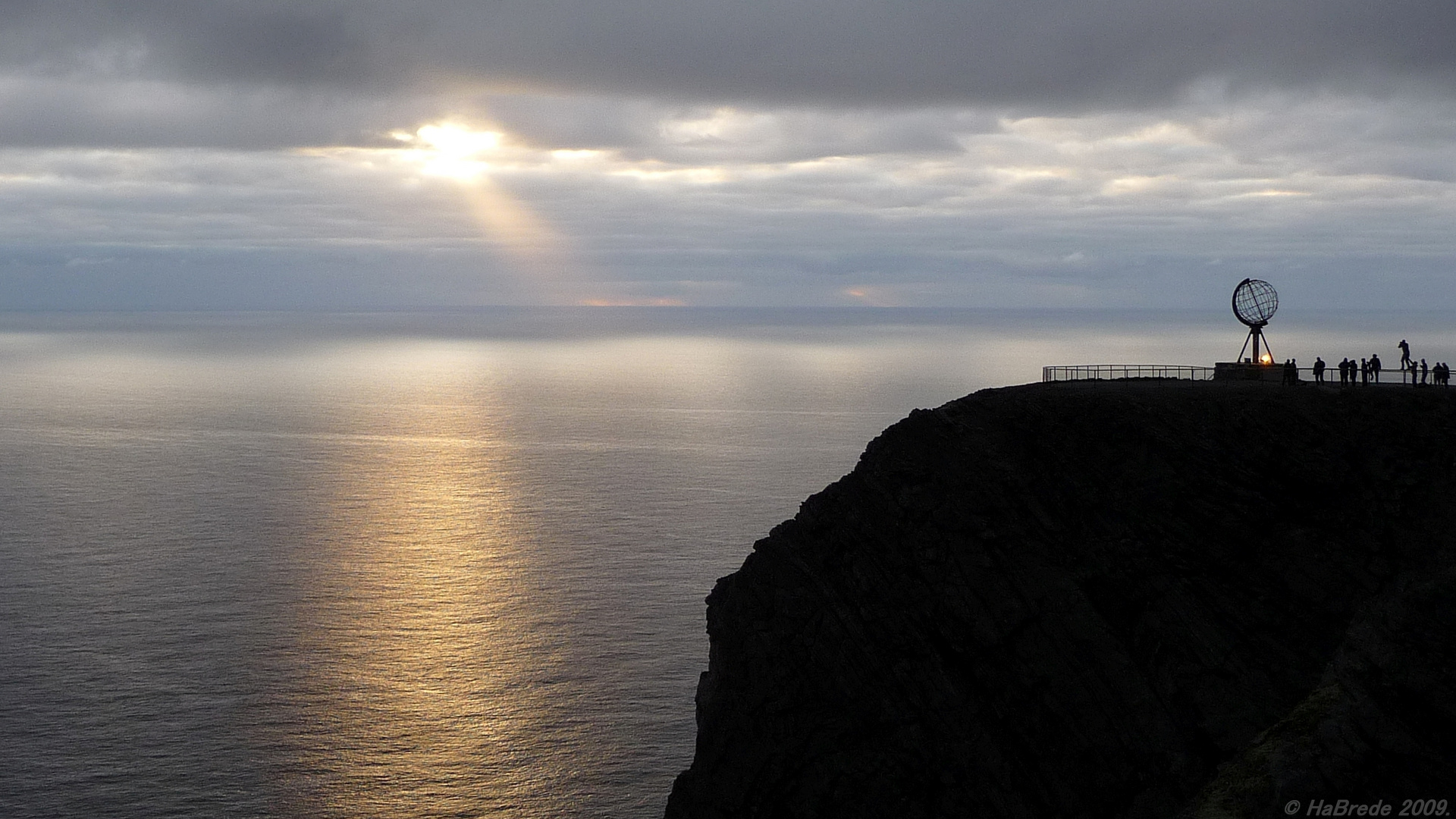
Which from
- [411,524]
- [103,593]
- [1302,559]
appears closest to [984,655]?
[1302,559]

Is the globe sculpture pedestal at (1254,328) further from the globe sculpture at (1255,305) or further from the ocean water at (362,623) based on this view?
the ocean water at (362,623)

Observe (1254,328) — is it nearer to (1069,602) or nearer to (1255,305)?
(1255,305)

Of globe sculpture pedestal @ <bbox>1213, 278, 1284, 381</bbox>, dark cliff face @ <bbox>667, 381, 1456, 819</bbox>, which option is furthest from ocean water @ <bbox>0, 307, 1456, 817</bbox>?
globe sculpture pedestal @ <bbox>1213, 278, 1284, 381</bbox>

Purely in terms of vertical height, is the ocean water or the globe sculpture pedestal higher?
the globe sculpture pedestal

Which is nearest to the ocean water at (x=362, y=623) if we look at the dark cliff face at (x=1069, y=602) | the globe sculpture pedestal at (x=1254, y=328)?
the dark cliff face at (x=1069, y=602)

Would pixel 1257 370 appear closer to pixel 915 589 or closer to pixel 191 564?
pixel 915 589

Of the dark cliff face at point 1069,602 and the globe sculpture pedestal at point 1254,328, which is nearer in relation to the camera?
the dark cliff face at point 1069,602

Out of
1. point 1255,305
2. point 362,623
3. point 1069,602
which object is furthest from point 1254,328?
point 362,623

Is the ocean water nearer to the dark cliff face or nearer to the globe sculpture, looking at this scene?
the dark cliff face
